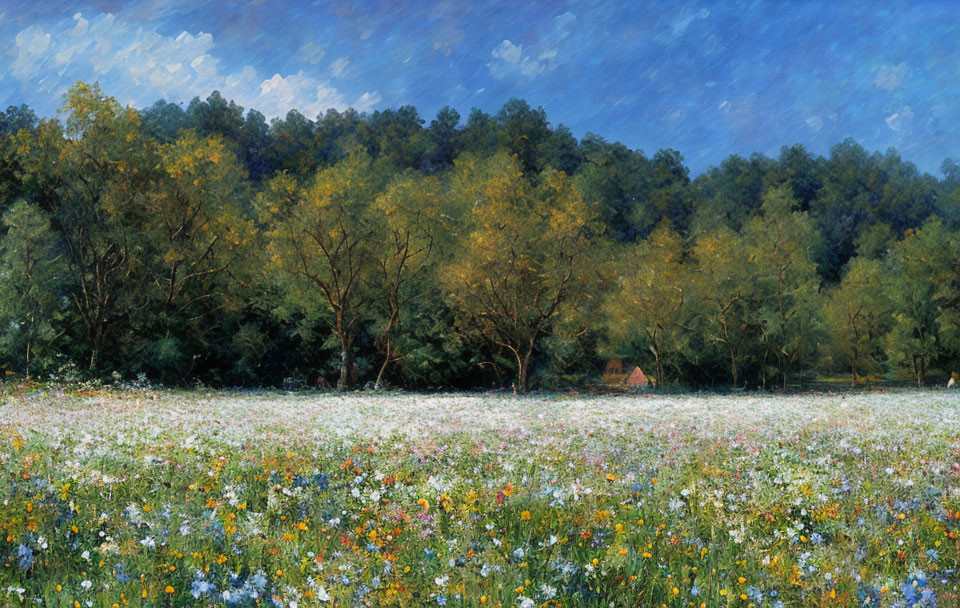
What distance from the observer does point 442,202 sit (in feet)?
123

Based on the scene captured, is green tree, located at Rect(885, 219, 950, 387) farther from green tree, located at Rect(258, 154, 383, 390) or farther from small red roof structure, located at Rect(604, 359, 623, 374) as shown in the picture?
green tree, located at Rect(258, 154, 383, 390)

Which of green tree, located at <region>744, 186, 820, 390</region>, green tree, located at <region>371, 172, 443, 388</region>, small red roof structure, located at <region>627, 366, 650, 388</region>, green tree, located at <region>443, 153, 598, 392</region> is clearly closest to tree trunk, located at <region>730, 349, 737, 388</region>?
green tree, located at <region>744, 186, 820, 390</region>

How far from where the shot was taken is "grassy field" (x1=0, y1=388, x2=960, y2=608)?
5605mm

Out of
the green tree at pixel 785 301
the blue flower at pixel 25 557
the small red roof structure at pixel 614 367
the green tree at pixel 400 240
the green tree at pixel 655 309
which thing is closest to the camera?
the blue flower at pixel 25 557

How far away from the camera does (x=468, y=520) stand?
6.87 metres

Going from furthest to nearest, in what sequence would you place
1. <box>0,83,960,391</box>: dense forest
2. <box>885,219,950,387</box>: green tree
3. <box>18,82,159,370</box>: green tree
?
1. <box>885,219,950,387</box>: green tree
2. <box>0,83,960,391</box>: dense forest
3. <box>18,82,159,370</box>: green tree

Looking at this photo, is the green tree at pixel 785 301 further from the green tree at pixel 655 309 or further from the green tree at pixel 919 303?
the green tree at pixel 919 303

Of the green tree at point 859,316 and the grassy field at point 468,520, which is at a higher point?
the green tree at point 859,316

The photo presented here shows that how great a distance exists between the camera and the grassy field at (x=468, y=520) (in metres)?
5.61

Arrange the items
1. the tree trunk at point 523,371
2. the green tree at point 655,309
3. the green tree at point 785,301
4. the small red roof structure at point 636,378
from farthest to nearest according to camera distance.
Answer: the small red roof structure at point 636,378
the green tree at point 785,301
the green tree at point 655,309
the tree trunk at point 523,371

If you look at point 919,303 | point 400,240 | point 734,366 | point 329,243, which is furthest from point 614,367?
point 329,243

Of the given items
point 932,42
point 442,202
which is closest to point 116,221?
point 442,202

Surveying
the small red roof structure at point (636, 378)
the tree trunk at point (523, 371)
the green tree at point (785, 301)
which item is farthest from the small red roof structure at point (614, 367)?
the tree trunk at point (523, 371)

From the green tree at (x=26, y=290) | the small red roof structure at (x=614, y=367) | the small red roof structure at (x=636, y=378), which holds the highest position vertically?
the green tree at (x=26, y=290)
